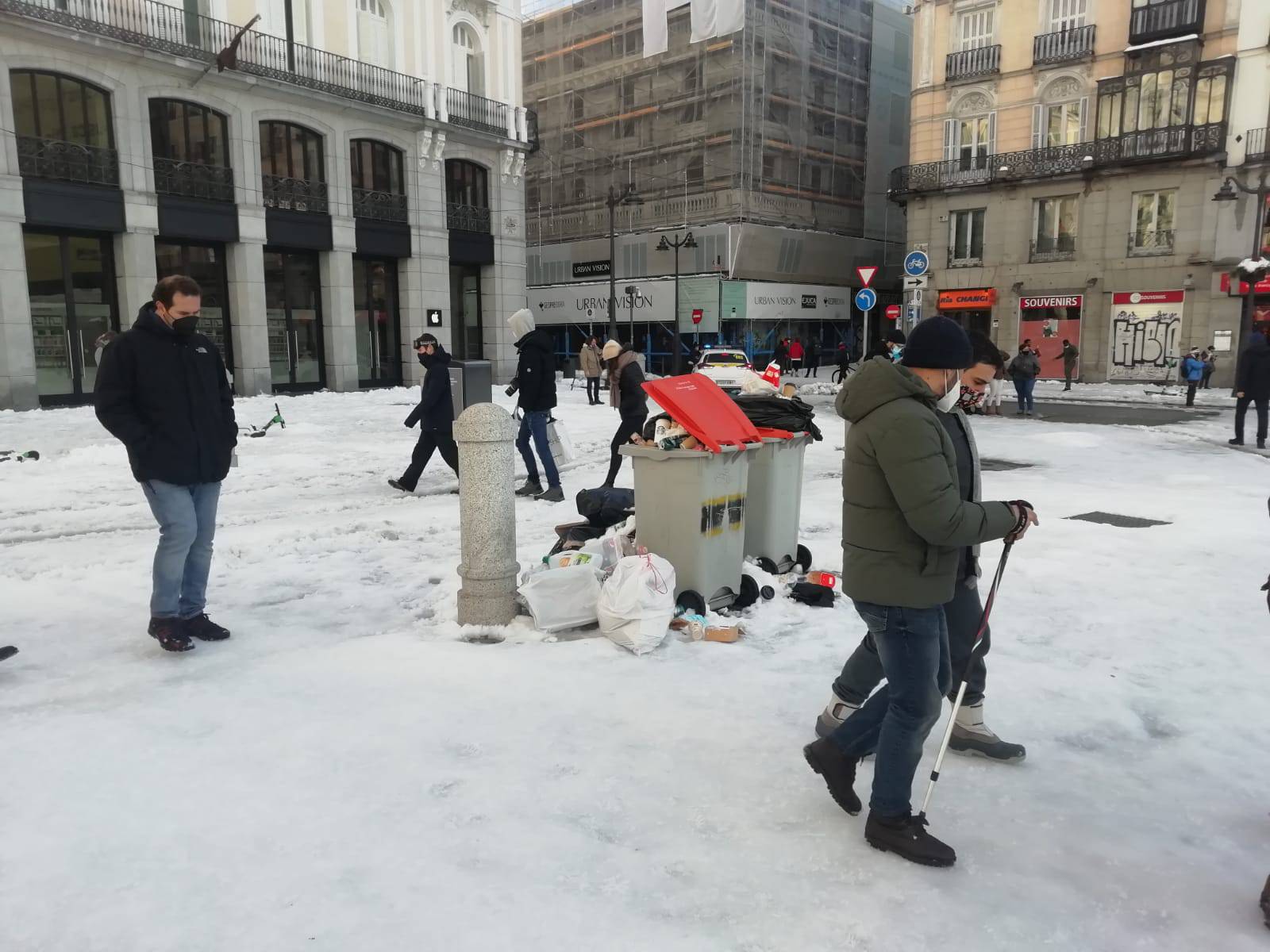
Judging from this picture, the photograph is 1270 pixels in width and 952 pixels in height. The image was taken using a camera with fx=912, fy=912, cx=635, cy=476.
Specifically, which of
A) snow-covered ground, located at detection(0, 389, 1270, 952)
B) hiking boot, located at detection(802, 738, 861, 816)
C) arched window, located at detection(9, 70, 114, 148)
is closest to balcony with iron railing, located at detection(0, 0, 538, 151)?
arched window, located at detection(9, 70, 114, 148)

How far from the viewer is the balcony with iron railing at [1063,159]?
31062mm

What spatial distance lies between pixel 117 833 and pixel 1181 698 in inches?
184

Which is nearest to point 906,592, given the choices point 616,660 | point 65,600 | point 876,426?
point 876,426

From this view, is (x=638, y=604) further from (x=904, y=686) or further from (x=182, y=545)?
(x=182, y=545)

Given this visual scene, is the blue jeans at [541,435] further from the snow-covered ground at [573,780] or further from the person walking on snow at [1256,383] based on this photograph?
the person walking on snow at [1256,383]

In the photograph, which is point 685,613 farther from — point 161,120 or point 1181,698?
point 161,120

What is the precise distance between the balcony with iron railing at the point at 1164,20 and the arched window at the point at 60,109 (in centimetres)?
3276

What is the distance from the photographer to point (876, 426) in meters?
2.90

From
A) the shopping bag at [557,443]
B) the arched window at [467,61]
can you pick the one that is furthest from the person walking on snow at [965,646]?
the arched window at [467,61]

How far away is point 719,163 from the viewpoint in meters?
42.5

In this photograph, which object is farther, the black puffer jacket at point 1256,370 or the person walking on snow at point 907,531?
the black puffer jacket at point 1256,370

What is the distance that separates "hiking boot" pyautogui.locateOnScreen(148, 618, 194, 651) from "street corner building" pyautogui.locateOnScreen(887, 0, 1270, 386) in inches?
1257

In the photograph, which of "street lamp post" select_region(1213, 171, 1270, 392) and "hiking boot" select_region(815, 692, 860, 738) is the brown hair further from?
"street lamp post" select_region(1213, 171, 1270, 392)

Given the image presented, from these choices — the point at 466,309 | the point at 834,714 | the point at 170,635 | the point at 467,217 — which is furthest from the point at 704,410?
Result: the point at 466,309
